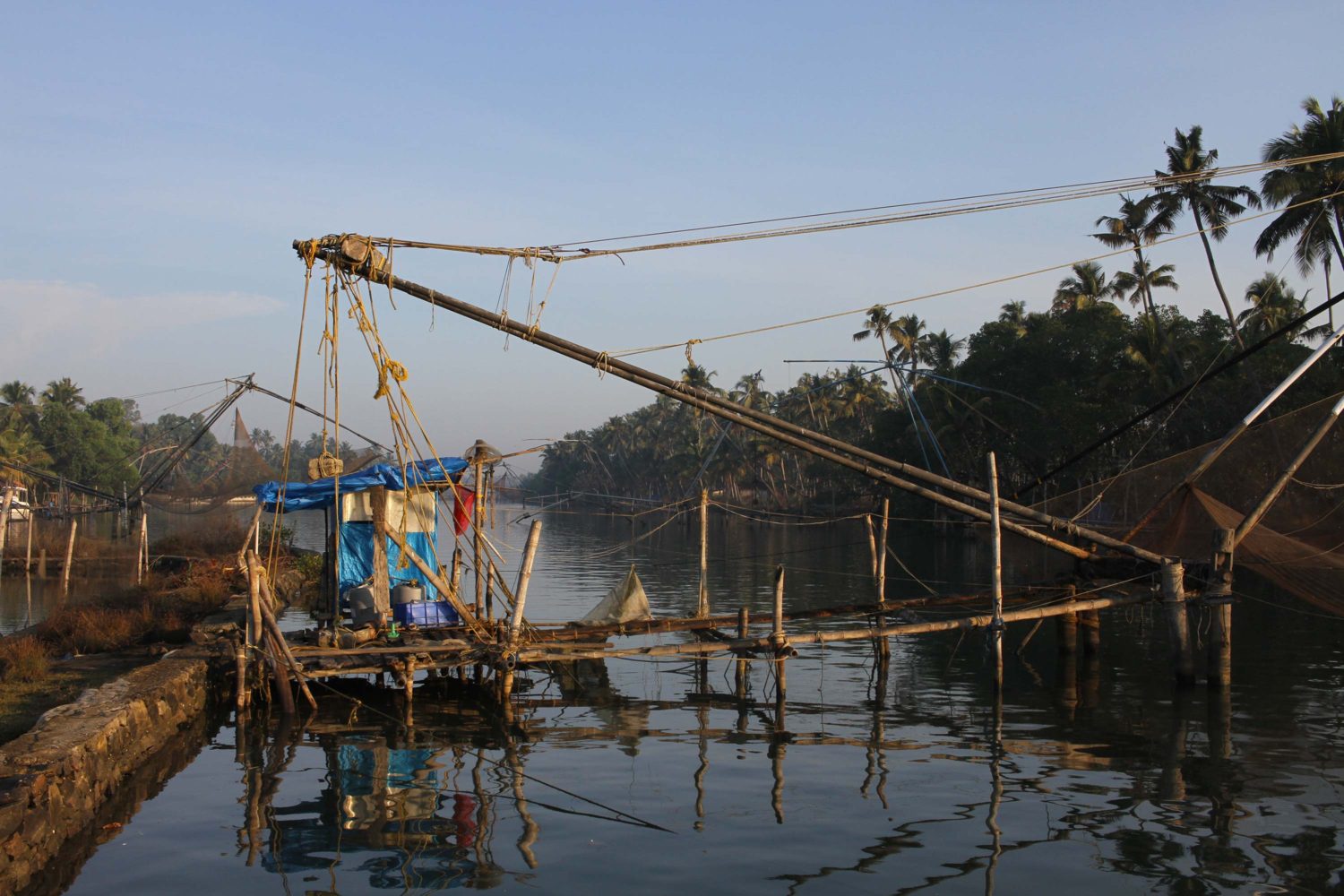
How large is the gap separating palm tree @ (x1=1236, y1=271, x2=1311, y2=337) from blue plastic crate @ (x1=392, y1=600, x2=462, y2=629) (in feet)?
110

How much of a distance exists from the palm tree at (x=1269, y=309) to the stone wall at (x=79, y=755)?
38.5 meters

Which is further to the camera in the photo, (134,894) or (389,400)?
(389,400)

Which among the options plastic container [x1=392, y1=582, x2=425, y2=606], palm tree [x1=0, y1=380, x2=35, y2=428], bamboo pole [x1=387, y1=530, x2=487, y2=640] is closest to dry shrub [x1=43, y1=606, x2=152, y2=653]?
plastic container [x1=392, y1=582, x2=425, y2=606]

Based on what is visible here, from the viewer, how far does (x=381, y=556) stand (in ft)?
61.4

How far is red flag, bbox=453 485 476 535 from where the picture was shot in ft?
58.4

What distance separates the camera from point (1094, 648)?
19.4 meters

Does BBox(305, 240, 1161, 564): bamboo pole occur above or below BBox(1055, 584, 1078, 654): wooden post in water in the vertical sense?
above

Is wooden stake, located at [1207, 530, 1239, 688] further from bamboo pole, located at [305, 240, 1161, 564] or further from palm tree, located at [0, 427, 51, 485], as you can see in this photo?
palm tree, located at [0, 427, 51, 485]

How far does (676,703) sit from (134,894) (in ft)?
31.4

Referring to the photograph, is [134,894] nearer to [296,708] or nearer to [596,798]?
[596,798]

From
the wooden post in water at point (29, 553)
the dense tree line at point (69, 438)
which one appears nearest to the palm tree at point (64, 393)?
A: the dense tree line at point (69, 438)

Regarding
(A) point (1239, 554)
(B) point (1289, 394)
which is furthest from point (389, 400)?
(B) point (1289, 394)

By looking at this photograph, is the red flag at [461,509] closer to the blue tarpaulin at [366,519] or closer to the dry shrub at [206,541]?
the blue tarpaulin at [366,519]

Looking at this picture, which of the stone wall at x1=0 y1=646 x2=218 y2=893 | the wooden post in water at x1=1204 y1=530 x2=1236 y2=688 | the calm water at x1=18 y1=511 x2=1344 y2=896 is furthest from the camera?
the wooden post in water at x1=1204 y1=530 x2=1236 y2=688
